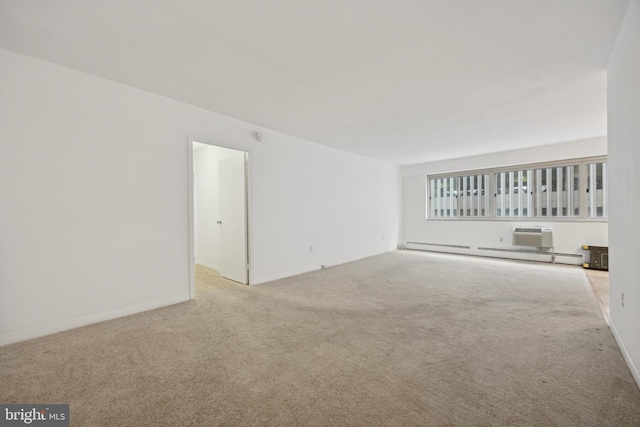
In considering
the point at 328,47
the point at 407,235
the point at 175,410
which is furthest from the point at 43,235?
the point at 407,235

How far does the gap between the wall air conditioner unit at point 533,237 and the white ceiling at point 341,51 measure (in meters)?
2.78

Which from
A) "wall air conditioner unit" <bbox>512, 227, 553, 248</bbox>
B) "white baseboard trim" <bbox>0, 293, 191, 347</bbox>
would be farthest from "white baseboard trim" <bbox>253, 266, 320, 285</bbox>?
"wall air conditioner unit" <bbox>512, 227, 553, 248</bbox>

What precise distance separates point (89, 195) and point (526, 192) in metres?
8.08

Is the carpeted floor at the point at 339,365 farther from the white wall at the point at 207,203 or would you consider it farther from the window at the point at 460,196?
the window at the point at 460,196

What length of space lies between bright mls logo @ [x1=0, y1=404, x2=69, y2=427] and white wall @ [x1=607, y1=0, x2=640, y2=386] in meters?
3.48

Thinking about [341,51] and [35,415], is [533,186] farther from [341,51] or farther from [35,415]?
[35,415]

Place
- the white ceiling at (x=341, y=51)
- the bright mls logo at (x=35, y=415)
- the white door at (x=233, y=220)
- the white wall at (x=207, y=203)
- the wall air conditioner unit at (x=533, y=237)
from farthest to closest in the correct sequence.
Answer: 1. the wall air conditioner unit at (x=533, y=237)
2. the white wall at (x=207, y=203)
3. the white door at (x=233, y=220)
4. the white ceiling at (x=341, y=51)
5. the bright mls logo at (x=35, y=415)

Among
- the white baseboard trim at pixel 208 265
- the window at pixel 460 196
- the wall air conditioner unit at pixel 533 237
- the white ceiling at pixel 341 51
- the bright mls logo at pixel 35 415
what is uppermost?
the white ceiling at pixel 341 51

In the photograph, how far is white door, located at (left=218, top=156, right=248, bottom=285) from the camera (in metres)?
4.36

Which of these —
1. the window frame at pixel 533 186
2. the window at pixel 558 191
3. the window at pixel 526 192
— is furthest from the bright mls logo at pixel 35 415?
the window at pixel 558 191

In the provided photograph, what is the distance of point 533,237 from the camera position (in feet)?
19.4

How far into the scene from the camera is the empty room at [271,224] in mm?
1730

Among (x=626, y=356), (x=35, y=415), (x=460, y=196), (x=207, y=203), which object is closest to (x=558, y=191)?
(x=460, y=196)

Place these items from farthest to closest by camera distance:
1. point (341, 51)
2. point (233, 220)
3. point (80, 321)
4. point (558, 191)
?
point (558, 191) → point (233, 220) → point (80, 321) → point (341, 51)
